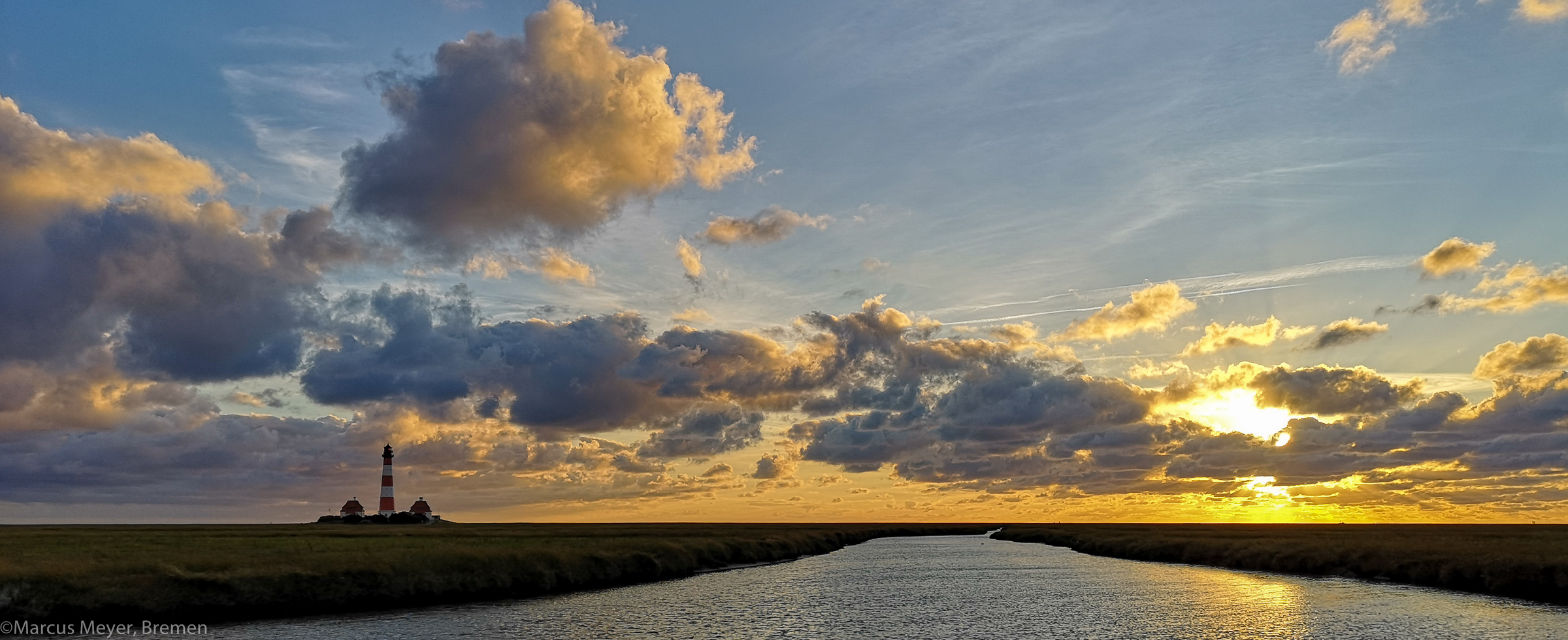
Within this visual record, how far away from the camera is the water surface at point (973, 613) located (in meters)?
44.8

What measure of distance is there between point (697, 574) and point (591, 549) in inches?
372

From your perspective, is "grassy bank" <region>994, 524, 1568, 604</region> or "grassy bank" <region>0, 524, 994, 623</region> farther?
"grassy bank" <region>994, 524, 1568, 604</region>

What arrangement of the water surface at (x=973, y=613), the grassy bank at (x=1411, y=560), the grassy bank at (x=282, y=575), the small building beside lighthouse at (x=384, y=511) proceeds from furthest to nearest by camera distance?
the small building beside lighthouse at (x=384, y=511) < the grassy bank at (x=1411, y=560) < the water surface at (x=973, y=613) < the grassy bank at (x=282, y=575)

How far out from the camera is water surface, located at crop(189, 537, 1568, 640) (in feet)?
147

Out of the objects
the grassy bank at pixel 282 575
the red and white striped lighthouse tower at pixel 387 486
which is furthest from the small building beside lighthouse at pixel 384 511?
the grassy bank at pixel 282 575

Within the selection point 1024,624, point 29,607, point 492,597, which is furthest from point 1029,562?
point 29,607

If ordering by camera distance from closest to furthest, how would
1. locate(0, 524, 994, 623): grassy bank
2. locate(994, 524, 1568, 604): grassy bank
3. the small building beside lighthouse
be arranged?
locate(0, 524, 994, 623): grassy bank → locate(994, 524, 1568, 604): grassy bank → the small building beside lighthouse

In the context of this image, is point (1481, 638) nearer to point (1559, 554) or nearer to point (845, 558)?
point (1559, 554)

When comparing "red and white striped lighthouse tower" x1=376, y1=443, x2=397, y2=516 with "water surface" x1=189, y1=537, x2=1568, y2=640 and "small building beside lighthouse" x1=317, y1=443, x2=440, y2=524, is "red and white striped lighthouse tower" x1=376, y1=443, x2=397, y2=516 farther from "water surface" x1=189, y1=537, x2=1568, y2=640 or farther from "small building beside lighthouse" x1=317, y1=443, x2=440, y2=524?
"water surface" x1=189, y1=537, x2=1568, y2=640

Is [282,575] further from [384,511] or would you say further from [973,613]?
[384,511]

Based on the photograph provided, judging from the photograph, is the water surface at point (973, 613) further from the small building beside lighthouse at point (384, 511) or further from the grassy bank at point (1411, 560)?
the small building beside lighthouse at point (384, 511)

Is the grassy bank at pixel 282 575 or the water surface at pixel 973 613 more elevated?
the grassy bank at pixel 282 575

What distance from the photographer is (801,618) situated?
168ft

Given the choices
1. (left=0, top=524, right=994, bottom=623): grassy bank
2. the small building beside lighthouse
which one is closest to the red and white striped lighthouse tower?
the small building beside lighthouse
